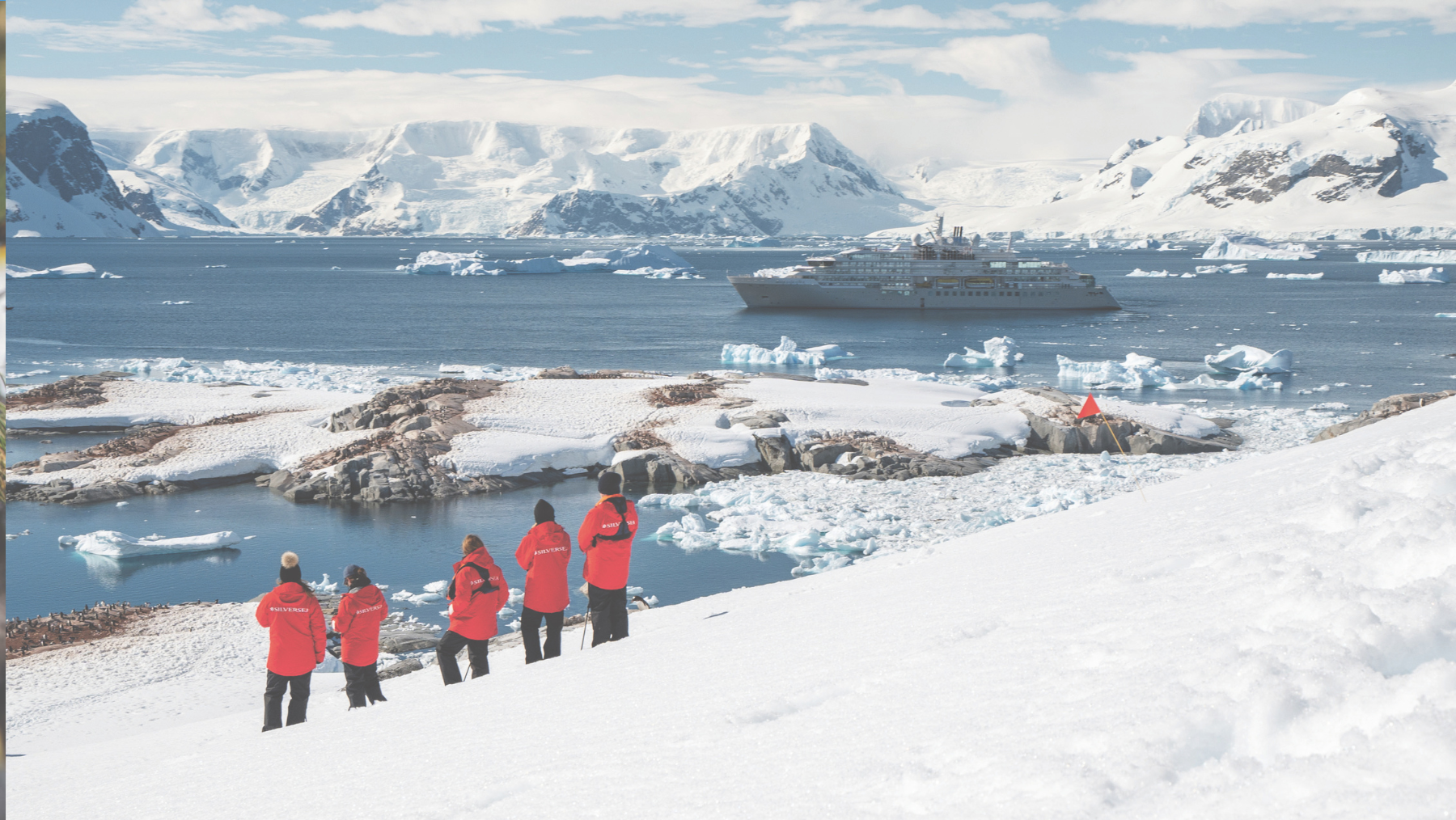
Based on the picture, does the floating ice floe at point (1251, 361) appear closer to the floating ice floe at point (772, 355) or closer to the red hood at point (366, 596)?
the floating ice floe at point (772, 355)

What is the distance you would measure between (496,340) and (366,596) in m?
47.2

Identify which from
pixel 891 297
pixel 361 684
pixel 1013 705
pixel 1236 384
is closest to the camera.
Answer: pixel 1013 705

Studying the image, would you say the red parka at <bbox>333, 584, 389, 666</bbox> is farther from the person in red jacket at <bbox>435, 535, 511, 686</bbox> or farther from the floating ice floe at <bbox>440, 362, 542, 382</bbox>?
the floating ice floe at <bbox>440, 362, 542, 382</bbox>

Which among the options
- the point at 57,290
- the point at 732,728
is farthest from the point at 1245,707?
the point at 57,290

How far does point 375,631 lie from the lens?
25.7 ft

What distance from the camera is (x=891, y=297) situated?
76.8 metres

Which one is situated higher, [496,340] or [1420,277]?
[1420,277]

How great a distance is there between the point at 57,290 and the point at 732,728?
3595 inches

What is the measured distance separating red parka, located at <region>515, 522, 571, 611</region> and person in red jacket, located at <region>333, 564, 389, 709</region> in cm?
111

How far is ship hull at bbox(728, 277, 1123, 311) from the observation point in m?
75.7

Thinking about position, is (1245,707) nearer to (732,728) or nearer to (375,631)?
(732,728)

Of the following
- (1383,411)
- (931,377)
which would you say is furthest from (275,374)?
(1383,411)

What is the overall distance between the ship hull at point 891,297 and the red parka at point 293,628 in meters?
68.8

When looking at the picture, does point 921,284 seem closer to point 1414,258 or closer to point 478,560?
point 478,560
